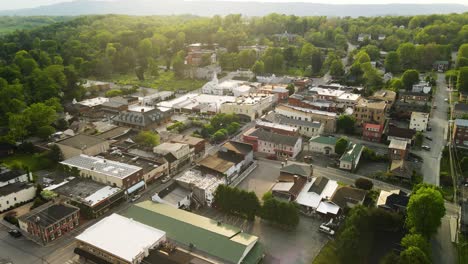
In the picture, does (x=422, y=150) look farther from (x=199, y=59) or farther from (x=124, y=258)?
(x=199, y=59)

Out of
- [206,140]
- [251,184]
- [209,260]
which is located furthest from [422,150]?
[209,260]

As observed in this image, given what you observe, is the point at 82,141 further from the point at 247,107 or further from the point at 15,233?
the point at 247,107

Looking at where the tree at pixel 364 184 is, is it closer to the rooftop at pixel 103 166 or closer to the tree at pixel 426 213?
the tree at pixel 426 213

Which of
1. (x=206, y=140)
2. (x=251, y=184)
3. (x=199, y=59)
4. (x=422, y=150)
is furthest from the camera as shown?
(x=199, y=59)

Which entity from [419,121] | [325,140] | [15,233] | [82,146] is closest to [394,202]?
[325,140]

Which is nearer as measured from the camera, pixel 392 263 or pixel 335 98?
pixel 392 263
